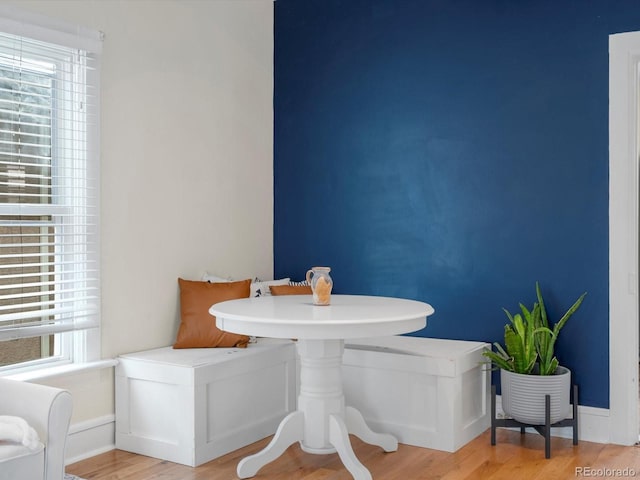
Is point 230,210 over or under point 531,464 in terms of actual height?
over

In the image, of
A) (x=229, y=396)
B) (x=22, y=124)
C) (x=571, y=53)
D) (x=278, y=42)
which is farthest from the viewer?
(x=278, y=42)

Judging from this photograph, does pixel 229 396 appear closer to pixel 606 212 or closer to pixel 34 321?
pixel 34 321

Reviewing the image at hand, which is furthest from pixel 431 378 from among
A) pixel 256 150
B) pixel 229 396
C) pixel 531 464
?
pixel 256 150

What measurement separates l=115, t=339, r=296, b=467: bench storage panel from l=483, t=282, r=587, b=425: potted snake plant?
118 centimetres

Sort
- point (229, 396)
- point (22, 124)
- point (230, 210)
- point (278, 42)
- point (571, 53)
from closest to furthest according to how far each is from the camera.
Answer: point (22, 124), point (229, 396), point (571, 53), point (230, 210), point (278, 42)

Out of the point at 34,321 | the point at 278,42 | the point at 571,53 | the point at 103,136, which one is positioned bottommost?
the point at 34,321

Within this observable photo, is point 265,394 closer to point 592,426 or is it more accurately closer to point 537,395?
point 537,395

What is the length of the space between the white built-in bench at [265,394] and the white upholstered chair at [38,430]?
2.93 ft

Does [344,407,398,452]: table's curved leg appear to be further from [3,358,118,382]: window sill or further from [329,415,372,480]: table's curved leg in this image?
[3,358,118,382]: window sill

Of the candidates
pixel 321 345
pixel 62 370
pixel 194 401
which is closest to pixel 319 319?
pixel 321 345

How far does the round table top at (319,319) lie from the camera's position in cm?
280

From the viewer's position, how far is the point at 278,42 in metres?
4.77

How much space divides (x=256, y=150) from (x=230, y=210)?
19.1 inches

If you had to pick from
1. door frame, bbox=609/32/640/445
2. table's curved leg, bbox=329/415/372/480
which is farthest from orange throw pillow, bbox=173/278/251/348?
door frame, bbox=609/32/640/445
